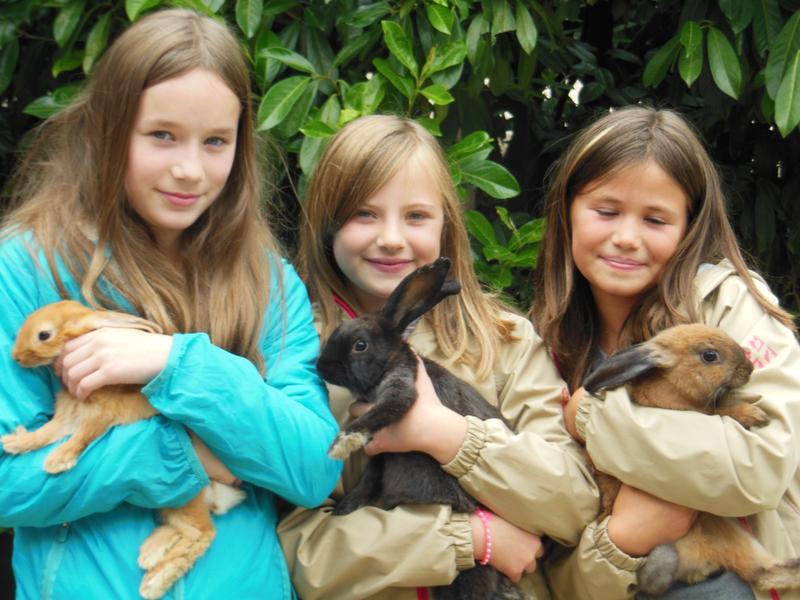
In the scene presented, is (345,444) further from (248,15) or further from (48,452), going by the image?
(248,15)

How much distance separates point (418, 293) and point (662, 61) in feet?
5.34

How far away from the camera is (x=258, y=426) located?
8.52 feet

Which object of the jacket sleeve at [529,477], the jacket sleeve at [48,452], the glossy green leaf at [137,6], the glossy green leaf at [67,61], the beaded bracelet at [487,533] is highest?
the glossy green leaf at [137,6]

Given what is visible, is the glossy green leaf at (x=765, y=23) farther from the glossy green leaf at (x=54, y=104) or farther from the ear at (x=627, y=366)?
the glossy green leaf at (x=54, y=104)

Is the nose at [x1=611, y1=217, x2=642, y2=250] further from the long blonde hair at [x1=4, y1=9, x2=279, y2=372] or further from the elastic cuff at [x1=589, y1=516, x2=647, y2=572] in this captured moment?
the long blonde hair at [x1=4, y1=9, x2=279, y2=372]

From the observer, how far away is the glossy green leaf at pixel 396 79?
3541mm

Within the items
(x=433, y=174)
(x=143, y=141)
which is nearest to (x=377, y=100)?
(x=433, y=174)

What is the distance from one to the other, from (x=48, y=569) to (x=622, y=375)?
1.70m

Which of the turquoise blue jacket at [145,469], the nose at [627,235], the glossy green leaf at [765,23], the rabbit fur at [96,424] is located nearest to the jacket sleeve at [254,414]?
the turquoise blue jacket at [145,469]

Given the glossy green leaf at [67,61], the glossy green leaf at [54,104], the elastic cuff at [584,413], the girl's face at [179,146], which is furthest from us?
the glossy green leaf at [67,61]

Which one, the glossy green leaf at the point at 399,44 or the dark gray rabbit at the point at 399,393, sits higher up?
the glossy green leaf at the point at 399,44

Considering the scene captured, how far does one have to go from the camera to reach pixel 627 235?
3.29m

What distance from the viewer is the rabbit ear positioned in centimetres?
299

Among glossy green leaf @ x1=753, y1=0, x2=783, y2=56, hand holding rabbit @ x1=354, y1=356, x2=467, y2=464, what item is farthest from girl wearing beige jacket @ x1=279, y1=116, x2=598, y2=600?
glossy green leaf @ x1=753, y1=0, x2=783, y2=56
